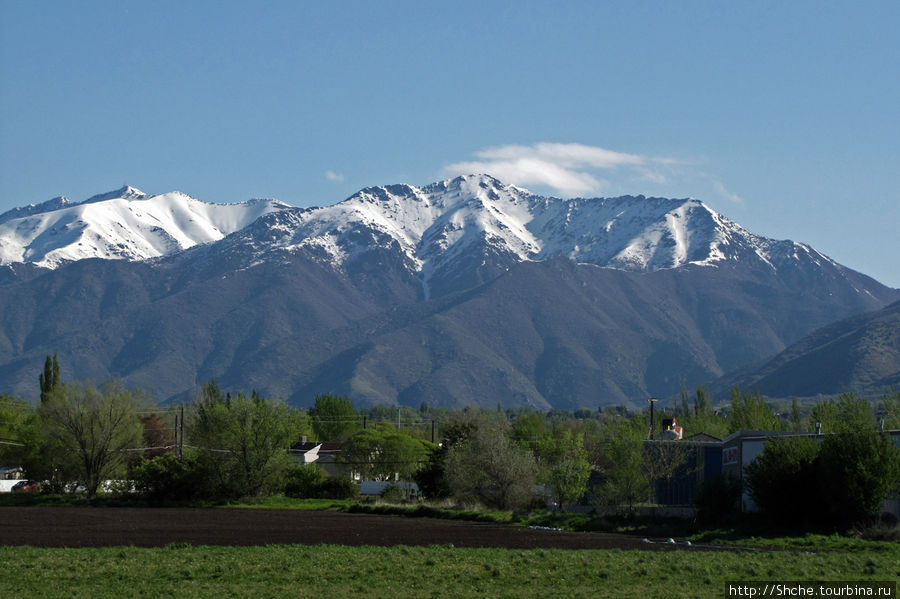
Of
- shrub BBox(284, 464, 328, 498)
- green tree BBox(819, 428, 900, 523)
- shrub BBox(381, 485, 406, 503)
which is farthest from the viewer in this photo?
shrub BBox(284, 464, 328, 498)

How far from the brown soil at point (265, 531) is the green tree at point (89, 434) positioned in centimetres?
2013

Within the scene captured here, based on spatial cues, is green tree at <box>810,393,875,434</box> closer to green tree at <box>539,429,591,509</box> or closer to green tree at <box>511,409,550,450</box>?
green tree at <box>539,429,591,509</box>

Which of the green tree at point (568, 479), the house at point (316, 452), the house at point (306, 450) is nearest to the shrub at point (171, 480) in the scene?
the green tree at point (568, 479)

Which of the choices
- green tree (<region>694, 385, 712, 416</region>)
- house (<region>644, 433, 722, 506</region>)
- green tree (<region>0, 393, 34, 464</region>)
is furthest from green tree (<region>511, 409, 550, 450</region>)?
house (<region>644, 433, 722, 506</region>)

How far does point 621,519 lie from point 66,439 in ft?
156

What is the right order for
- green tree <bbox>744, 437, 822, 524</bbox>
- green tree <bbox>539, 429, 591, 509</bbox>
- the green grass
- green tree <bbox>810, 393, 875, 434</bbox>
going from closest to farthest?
the green grass, green tree <bbox>744, 437, 822, 524</bbox>, green tree <bbox>539, 429, 591, 509</bbox>, green tree <bbox>810, 393, 875, 434</bbox>

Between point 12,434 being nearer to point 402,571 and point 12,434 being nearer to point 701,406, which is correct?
point 402,571

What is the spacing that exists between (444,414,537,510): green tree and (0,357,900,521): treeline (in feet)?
0.28

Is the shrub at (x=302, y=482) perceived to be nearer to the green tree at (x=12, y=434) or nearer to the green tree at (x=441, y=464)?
the green tree at (x=441, y=464)

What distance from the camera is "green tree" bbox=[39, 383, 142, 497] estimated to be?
283ft

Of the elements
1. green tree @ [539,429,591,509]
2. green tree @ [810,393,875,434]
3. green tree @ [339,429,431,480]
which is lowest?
green tree @ [539,429,591,509]

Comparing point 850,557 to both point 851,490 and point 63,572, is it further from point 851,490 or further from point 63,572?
point 63,572

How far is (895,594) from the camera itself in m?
27.8

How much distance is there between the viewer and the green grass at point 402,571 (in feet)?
94.9
